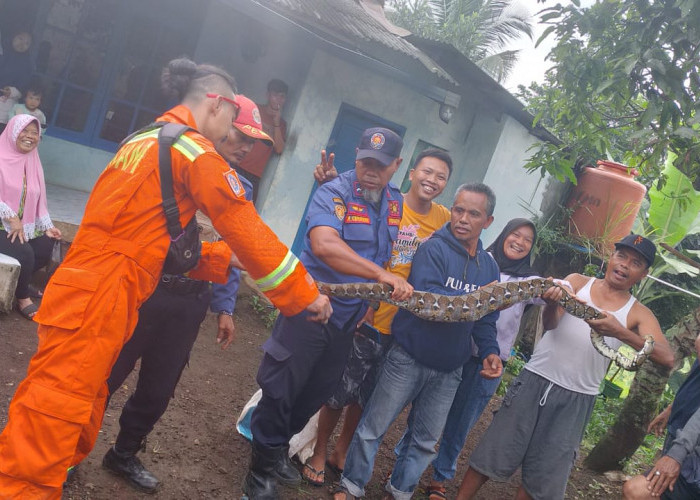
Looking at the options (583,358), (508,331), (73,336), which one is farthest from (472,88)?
(73,336)

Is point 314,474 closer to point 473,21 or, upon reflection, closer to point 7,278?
point 7,278

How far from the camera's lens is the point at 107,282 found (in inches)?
93.7

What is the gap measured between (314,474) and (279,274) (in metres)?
2.00

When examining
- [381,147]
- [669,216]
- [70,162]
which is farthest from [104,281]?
[669,216]

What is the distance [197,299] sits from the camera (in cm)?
319

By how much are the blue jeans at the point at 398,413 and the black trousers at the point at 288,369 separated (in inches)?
16.3

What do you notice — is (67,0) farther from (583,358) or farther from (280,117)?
(583,358)

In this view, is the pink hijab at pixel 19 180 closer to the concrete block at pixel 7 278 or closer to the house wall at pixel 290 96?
the concrete block at pixel 7 278

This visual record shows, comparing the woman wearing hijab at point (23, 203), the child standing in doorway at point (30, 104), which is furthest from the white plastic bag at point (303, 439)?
the child standing in doorway at point (30, 104)

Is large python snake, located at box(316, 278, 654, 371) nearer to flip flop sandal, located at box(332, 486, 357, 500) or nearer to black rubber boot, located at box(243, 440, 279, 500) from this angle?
black rubber boot, located at box(243, 440, 279, 500)

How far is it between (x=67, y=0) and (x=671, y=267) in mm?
8839

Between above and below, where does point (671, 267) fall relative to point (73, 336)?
above

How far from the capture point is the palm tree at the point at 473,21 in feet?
74.7

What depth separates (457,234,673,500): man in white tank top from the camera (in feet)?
12.4
